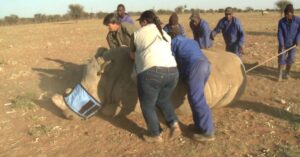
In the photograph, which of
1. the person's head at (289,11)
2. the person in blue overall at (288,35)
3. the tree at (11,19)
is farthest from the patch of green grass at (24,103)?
the tree at (11,19)

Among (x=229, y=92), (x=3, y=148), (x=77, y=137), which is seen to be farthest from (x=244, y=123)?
(x=3, y=148)

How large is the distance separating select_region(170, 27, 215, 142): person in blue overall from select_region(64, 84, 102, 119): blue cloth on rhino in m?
1.66

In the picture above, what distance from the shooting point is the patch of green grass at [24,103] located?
7713 millimetres

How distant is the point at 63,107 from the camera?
6953 millimetres

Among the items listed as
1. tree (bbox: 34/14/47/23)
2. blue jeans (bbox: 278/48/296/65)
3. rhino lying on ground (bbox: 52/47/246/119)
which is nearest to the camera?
rhino lying on ground (bbox: 52/47/246/119)

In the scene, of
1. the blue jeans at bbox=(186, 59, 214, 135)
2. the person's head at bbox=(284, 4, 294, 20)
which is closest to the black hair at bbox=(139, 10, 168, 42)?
the blue jeans at bbox=(186, 59, 214, 135)

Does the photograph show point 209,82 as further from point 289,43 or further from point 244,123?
point 289,43

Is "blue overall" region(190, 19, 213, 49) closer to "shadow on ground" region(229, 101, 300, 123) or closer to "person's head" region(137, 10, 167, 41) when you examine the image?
"shadow on ground" region(229, 101, 300, 123)

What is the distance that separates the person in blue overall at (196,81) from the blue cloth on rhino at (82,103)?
5.43 ft

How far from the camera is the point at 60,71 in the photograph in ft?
36.1

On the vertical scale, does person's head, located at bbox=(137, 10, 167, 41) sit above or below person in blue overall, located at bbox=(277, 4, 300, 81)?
above

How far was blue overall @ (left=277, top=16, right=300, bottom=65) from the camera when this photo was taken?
8.90 meters

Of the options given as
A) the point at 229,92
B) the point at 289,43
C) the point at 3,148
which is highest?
the point at 289,43

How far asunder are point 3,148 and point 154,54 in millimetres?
2598
